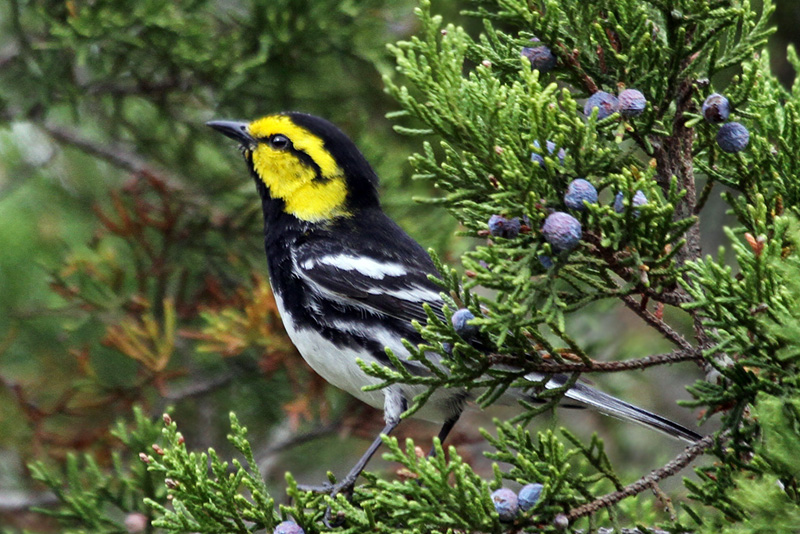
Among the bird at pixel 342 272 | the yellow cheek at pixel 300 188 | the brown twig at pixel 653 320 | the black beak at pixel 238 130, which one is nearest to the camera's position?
the brown twig at pixel 653 320

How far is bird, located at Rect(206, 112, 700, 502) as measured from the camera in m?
2.94

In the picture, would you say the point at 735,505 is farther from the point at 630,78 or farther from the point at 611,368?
the point at 630,78

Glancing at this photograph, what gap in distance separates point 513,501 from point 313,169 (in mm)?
1981

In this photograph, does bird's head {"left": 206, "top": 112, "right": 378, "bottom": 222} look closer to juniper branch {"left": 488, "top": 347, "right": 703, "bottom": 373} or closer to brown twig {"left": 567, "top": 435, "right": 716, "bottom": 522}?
juniper branch {"left": 488, "top": 347, "right": 703, "bottom": 373}

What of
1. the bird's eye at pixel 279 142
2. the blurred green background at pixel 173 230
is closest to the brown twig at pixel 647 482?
the blurred green background at pixel 173 230

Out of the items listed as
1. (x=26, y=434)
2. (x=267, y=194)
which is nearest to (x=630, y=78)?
(x=267, y=194)

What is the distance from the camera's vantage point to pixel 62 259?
4.28 metres

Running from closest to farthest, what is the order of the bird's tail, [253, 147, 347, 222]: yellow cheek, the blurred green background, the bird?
the bird's tail
the bird
[253, 147, 347, 222]: yellow cheek
the blurred green background

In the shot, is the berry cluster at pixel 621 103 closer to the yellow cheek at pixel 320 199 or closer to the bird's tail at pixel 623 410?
the bird's tail at pixel 623 410

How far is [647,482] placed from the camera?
1978mm

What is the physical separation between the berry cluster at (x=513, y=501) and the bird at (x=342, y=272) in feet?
2.16

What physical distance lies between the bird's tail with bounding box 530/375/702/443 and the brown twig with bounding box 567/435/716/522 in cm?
31

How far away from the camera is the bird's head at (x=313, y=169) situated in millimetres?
3486

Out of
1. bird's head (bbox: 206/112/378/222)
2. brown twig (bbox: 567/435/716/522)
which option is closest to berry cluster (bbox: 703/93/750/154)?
brown twig (bbox: 567/435/716/522)
